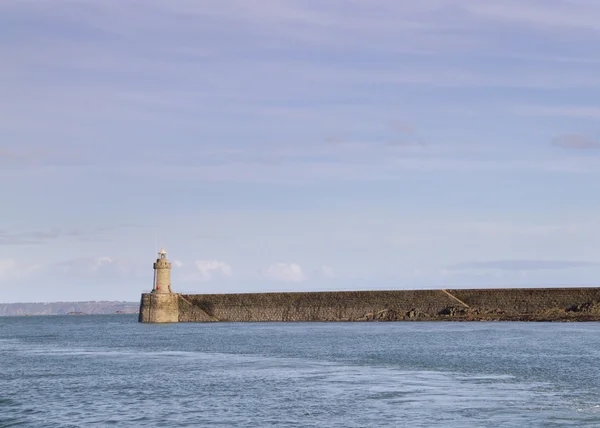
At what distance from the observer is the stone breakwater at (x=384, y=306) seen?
217ft

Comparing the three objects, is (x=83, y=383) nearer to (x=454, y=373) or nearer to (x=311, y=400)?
(x=311, y=400)

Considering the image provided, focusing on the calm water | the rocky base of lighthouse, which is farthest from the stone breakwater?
the calm water

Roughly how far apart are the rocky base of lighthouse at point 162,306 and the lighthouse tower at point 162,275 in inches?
25.3

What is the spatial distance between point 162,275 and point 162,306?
2.99 meters

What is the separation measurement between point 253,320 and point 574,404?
5768cm

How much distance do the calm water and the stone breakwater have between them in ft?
66.1

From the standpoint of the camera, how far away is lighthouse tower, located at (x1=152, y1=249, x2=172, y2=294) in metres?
76.1

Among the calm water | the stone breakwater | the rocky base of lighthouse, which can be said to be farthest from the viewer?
the rocky base of lighthouse

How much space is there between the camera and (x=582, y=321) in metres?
65.9

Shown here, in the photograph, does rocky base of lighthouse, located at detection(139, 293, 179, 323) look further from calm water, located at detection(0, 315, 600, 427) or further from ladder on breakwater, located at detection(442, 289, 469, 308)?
calm water, located at detection(0, 315, 600, 427)

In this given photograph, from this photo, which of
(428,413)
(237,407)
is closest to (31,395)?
(237,407)

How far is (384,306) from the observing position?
237 feet

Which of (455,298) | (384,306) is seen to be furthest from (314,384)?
(384,306)

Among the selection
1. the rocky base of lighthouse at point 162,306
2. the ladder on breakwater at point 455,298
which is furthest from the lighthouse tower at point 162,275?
the ladder on breakwater at point 455,298
